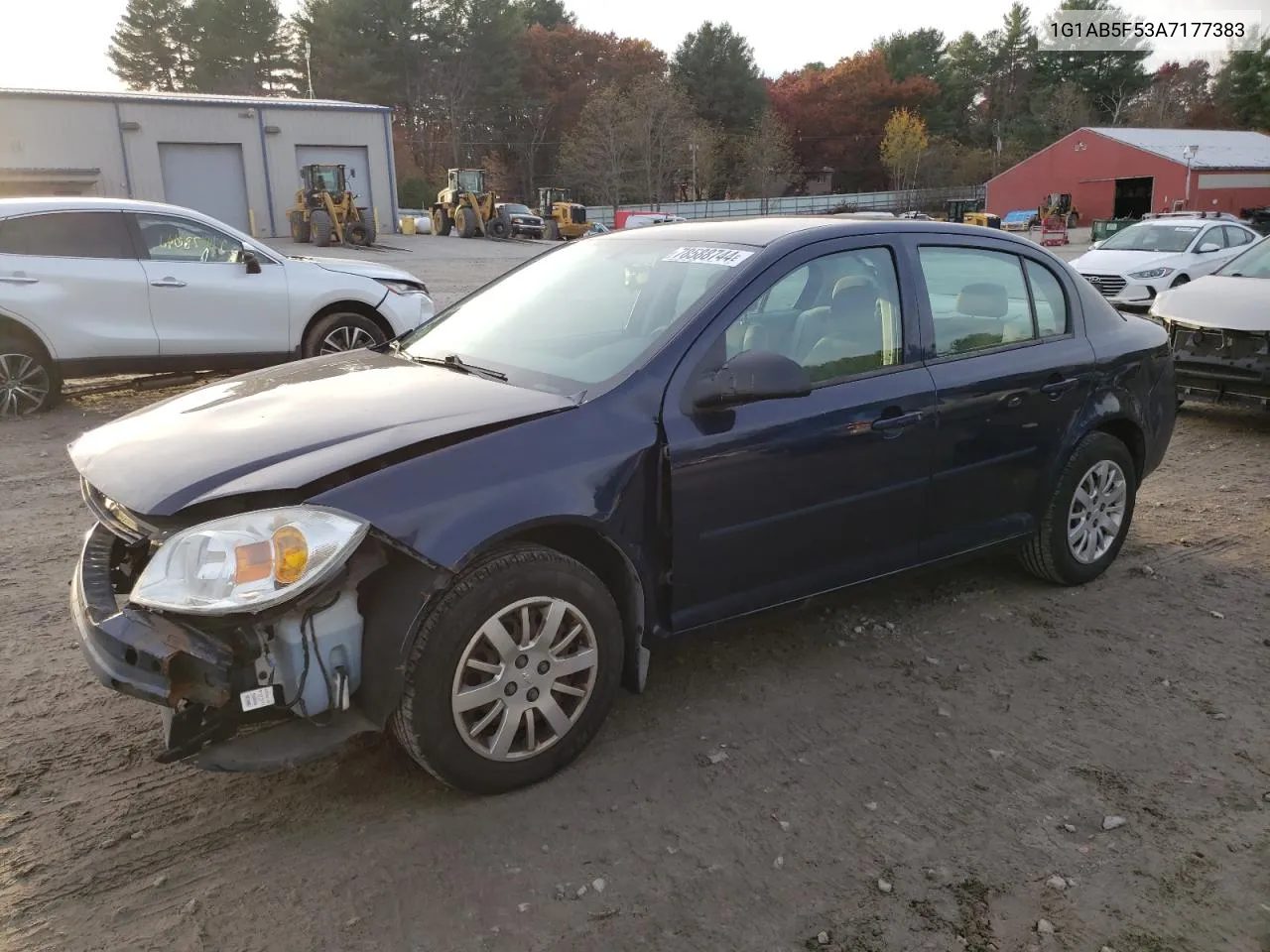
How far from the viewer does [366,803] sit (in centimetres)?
304

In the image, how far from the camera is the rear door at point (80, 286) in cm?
762

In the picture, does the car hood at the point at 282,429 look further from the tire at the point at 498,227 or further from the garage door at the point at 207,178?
the tire at the point at 498,227

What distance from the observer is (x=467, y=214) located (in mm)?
36469

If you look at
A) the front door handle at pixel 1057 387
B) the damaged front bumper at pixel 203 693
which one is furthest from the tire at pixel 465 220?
the damaged front bumper at pixel 203 693

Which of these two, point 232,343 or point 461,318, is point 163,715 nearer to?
point 461,318

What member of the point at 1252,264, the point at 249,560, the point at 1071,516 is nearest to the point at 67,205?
the point at 249,560

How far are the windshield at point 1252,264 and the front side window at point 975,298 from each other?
5.53 metres

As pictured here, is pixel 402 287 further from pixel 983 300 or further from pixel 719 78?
pixel 719 78

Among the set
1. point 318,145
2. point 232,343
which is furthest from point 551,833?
point 318,145

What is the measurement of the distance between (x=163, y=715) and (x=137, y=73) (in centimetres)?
7592

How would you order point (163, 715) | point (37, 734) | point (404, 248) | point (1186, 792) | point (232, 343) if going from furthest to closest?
1. point (404, 248)
2. point (232, 343)
3. point (37, 734)
4. point (1186, 792)
5. point (163, 715)

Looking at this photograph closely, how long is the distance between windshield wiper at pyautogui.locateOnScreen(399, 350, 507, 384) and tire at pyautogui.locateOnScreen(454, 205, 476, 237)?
34.2m

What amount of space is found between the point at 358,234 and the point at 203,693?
29.0 metres

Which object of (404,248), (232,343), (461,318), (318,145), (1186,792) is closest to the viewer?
(1186,792)
